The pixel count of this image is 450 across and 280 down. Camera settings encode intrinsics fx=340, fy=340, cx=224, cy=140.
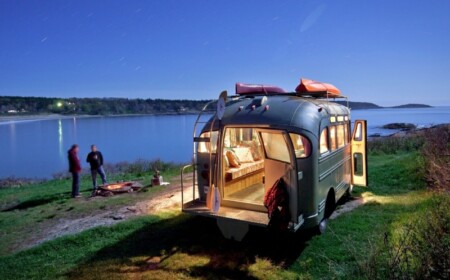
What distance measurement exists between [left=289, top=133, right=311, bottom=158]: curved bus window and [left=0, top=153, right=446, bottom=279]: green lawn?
5.49 feet

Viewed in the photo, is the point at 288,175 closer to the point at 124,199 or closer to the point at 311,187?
the point at 311,187

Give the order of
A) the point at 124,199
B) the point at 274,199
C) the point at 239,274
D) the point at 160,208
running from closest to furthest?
the point at 239,274, the point at 274,199, the point at 160,208, the point at 124,199

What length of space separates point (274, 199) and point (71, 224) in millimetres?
6130

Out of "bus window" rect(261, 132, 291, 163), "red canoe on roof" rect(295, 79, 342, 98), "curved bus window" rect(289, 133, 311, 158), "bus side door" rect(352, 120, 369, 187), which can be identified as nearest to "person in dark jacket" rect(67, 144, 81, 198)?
"bus window" rect(261, 132, 291, 163)

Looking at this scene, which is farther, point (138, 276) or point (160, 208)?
point (160, 208)

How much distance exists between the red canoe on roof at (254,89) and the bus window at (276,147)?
1265 mm

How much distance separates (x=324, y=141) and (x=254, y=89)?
2.25 m

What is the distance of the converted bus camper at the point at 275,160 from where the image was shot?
678cm

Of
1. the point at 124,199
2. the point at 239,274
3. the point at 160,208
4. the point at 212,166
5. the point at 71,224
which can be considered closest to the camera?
the point at 239,274

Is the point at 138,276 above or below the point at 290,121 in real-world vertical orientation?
below

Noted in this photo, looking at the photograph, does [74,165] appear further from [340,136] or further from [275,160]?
[340,136]

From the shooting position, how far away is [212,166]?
7.64 m

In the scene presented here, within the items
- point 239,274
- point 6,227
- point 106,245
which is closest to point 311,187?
point 239,274

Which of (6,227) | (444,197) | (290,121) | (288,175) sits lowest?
(6,227)
